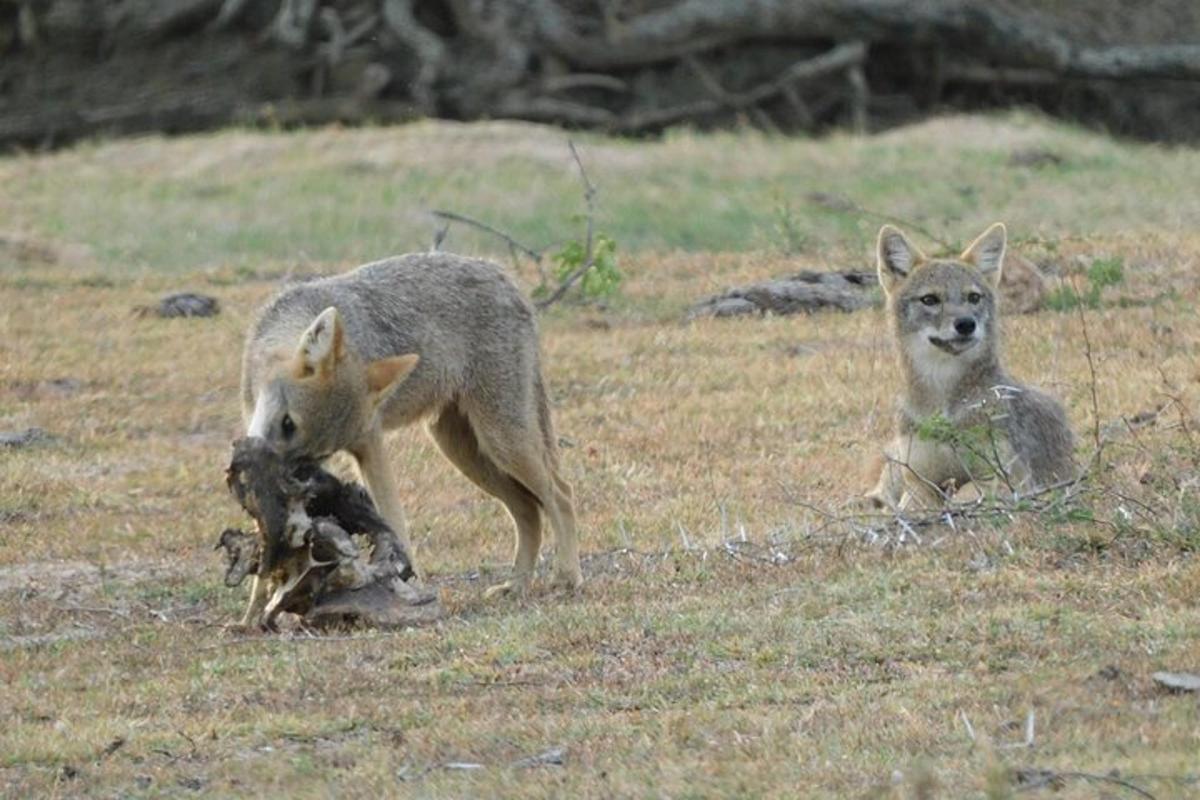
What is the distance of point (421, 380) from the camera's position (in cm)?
1068

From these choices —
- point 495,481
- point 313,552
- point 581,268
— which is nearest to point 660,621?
point 313,552

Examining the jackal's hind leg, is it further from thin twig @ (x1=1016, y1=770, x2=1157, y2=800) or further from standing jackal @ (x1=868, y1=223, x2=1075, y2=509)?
thin twig @ (x1=1016, y1=770, x2=1157, y2=800)

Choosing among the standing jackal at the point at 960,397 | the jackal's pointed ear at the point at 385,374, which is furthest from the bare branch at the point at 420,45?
the jackal's pointed ear at the point at 385,374

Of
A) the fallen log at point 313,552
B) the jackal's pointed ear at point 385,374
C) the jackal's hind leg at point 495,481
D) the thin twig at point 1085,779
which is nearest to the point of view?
the thin twig at point 1085,779

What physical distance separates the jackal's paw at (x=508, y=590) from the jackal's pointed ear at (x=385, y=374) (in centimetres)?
108

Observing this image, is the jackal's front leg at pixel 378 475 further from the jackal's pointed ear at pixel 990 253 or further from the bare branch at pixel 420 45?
the bare branch at pixel 420 45

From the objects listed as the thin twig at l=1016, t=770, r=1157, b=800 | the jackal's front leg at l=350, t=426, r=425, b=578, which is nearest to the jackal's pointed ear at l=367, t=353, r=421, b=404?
the jackal's front leg at l=350, t=426, r=425, b=578

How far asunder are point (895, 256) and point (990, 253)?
18.7 inches

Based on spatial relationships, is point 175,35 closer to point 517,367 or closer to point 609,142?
point 609,142

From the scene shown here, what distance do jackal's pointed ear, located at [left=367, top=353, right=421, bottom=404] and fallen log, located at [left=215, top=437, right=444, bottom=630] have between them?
434 millimetres

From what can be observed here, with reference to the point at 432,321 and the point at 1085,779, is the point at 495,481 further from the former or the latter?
the point at 1085,779

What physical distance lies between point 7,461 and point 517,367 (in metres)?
4.51

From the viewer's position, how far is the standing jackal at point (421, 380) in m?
9.88

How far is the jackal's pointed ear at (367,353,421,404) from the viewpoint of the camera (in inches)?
400
